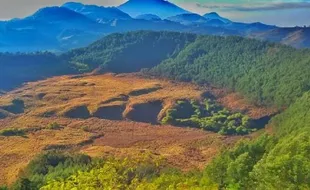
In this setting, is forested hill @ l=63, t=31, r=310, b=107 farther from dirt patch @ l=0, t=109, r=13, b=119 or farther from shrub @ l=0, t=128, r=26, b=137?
dirt patch @ l=0, t=109, r=13, b=119

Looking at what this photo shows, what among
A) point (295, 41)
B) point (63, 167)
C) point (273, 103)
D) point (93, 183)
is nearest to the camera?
point (93, 183)

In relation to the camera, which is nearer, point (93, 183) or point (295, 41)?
point (93, 183)

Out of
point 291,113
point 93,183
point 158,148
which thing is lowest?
point 158,148

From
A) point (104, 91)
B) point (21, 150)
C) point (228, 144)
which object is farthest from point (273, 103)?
point (21, 150)

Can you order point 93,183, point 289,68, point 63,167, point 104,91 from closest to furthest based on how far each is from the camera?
point 93,183 → point 63,167 → point 289,68 → point 104,91

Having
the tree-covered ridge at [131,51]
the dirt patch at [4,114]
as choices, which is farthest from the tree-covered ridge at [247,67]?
the dirt patch at [4,114]

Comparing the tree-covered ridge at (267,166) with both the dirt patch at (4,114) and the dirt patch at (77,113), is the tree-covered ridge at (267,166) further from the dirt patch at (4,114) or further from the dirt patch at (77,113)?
the dirt patch at (4,114)

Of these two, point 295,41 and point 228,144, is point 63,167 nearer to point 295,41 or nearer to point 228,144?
point 228,144

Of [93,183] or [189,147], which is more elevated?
[93,183]

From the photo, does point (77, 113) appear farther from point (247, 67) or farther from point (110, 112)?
point (247, 67)
